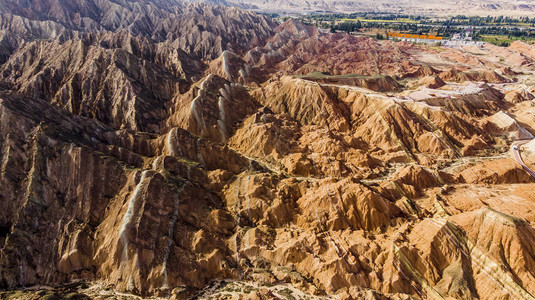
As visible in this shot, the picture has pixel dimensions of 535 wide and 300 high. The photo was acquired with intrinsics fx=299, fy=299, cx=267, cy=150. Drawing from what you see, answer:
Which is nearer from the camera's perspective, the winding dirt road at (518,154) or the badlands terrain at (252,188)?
the badlands terrain at (252,188)

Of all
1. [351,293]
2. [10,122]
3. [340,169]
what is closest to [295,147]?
[340,169]

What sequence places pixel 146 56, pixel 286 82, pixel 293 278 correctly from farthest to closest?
pixel 146 56 < pixel 286 82 < pixel 293 278

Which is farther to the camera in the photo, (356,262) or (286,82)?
(286,82)

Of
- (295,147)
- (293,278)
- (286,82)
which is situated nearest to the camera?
(293,278)

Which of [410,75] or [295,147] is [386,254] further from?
[410,75]

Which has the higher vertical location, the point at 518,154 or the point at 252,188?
the point at 518,154

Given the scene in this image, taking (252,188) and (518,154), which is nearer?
(252,188)

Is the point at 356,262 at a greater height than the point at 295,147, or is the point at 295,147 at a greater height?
the point at 295,147

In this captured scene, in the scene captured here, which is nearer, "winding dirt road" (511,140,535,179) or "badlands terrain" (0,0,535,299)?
"badlands terrain" (0,0,535,299)
